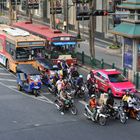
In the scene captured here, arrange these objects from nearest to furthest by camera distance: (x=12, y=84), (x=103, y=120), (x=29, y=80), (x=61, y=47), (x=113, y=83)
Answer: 1. (x=103, y=120)
2. (x=113, y=83)
3. (x=29, y=80)
4. (x=12, y=84)
5. (x=61, y=47)

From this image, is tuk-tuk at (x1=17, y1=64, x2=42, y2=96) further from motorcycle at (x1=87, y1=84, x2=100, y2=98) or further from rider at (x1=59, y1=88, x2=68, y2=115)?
rider at (x1=59, y1=88, x2=68, y2=115)

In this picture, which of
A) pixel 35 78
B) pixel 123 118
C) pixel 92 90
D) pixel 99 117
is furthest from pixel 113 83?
pixel 99 117

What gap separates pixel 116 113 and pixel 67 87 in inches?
216

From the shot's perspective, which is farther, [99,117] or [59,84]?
[59,84]

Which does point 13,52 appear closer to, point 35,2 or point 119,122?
point 119,122

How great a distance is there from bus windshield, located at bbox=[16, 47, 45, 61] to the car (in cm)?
678

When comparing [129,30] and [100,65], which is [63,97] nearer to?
[129,30]

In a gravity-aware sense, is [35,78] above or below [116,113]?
above

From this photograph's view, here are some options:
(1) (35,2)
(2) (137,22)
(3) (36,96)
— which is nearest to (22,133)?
(3) (36,96)

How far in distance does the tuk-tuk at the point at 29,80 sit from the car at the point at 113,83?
13.4 feet

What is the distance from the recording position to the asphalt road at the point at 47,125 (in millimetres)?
22734

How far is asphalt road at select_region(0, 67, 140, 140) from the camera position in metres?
22.7

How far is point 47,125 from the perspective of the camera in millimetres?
24547

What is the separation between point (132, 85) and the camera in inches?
1216
